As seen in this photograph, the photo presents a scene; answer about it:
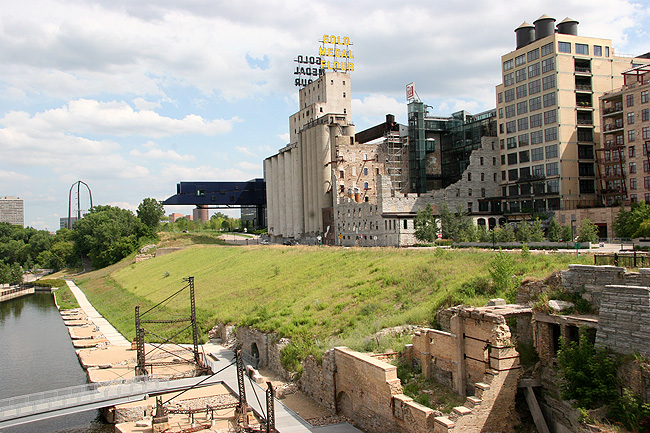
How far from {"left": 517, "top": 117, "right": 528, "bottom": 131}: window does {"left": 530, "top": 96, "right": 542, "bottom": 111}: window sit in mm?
1770

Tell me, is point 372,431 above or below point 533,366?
below

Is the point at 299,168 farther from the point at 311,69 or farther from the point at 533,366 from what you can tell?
the point at 533,366

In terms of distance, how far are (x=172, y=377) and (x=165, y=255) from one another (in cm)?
6857

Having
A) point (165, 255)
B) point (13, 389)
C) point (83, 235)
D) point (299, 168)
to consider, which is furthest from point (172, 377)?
point (83, 235)

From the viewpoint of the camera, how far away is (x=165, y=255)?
3873 inches

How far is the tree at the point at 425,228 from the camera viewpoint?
55719 mm

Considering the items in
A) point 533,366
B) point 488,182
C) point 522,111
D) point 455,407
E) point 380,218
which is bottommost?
point 455,407

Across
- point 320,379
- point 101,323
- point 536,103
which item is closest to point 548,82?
point 536,103

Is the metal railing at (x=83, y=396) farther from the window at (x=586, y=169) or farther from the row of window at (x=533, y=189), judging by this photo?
the window at (x=586, y=169)

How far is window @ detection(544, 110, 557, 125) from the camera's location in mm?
60172

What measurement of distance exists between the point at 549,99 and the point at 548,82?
1.98 meters

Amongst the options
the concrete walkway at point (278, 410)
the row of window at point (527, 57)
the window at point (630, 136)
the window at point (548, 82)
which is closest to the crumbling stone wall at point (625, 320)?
the concrete walkway at point (278, 410)

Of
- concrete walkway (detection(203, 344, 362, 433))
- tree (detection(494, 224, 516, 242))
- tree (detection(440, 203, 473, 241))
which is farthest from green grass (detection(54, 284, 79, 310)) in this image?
tree (detection(494, 224, 516, 242))

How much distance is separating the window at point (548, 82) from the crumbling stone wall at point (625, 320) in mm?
50325
